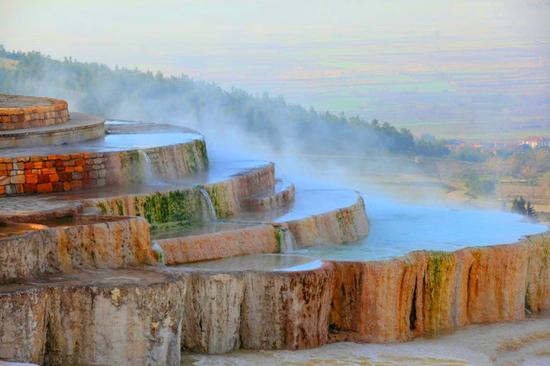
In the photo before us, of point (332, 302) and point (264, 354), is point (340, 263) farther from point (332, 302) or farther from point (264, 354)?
point (264, 354)

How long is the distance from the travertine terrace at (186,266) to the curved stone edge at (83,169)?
0.02 meters

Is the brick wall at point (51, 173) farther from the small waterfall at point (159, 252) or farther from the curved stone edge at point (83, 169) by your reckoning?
the small waterfall at point (159, 252)

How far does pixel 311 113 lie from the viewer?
36.1 meters

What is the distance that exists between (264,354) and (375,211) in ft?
22.6

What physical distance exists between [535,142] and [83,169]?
1612 centimetres

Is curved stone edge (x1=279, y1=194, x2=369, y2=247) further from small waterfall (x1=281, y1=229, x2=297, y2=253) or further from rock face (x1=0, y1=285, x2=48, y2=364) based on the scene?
rock face (x1=0, y1=285, x2=48, y2=364)

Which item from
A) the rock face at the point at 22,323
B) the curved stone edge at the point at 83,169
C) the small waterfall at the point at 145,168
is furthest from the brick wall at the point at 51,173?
the rock face at the point at 22,323

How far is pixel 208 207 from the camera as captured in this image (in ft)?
67.2

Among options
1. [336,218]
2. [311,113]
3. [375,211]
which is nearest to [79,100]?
[311,113]

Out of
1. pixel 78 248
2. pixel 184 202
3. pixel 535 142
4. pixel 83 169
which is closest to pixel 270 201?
pixel 184 202

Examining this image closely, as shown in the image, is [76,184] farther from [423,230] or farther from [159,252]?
[423,230]

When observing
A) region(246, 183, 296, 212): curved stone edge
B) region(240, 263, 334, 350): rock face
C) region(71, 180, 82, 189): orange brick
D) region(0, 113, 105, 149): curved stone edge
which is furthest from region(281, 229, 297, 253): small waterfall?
region(0, 113, 105, 149): curved stone edge

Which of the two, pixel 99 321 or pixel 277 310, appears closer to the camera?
pixel 99 321

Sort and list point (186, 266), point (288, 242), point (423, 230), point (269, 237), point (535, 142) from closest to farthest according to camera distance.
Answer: point (186, 266) → point (269, 237) → point (288, 242) → point (423, 230) → point (535, 142)
